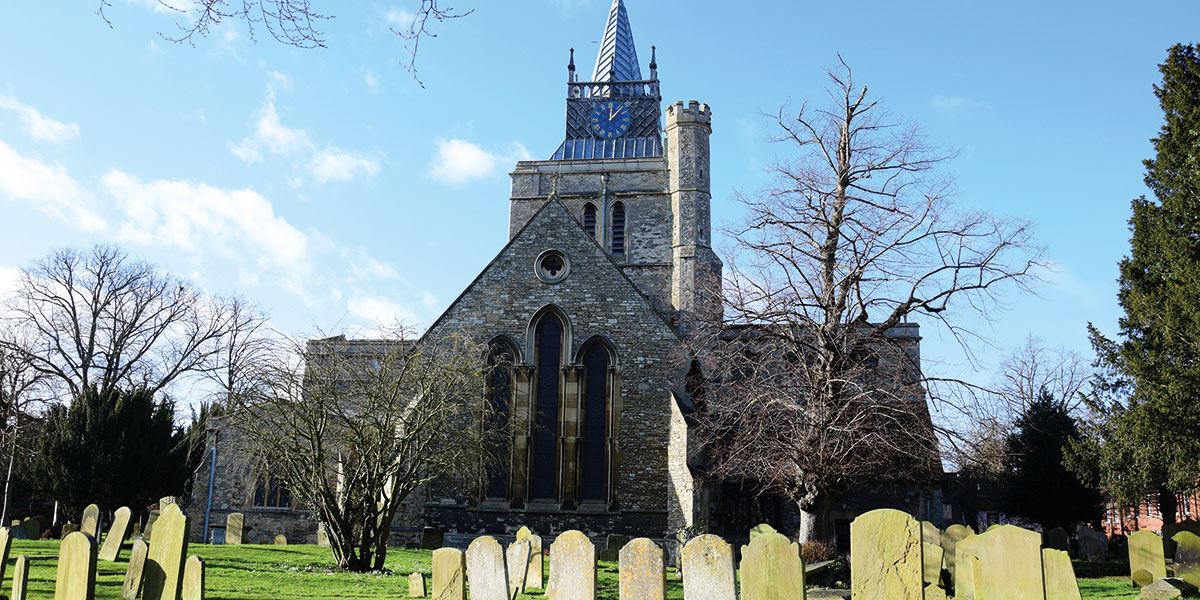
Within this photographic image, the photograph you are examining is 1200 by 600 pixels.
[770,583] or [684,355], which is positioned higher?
[684,355]

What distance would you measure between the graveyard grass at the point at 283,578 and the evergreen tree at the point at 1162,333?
96.2 inches

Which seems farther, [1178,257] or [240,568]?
[1178,257]

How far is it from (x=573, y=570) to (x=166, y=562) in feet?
14.3

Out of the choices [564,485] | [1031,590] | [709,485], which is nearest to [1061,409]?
[709,485]

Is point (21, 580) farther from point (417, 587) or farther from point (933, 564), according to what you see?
point (933, 564)

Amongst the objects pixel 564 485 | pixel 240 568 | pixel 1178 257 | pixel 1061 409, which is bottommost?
pixel 240 568

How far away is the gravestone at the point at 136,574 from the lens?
1096 centimetres

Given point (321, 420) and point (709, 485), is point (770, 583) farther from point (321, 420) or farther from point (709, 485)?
point (709, 485)

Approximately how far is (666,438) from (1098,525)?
1490cm

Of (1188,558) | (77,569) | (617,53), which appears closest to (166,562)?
(77,569)

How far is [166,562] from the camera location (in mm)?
10227

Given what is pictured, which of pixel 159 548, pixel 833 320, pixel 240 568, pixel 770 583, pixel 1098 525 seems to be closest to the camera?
pixel 770 583

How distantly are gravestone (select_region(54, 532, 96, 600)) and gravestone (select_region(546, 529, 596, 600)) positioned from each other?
4771 mm

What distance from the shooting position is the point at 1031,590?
962 centimetres
